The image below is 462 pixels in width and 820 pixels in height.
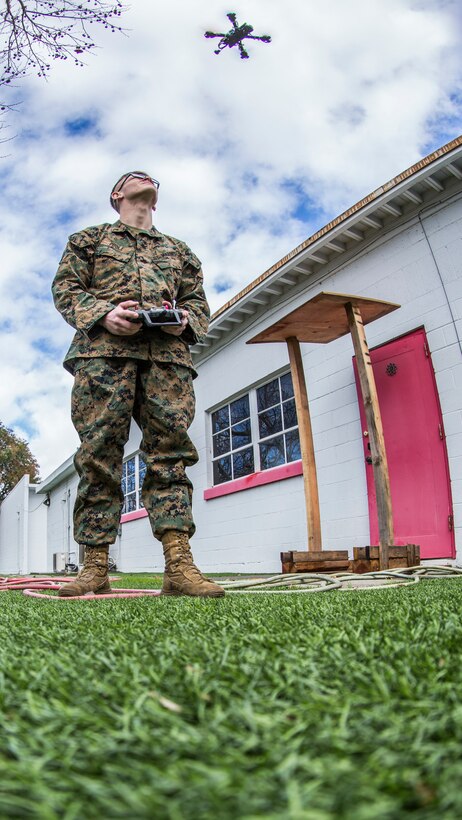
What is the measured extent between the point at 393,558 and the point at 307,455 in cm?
141

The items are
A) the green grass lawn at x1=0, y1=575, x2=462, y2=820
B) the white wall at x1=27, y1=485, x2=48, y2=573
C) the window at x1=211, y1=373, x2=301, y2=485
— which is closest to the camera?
the green grass lawn at x1=0, y1=575, x2=462, y2=820

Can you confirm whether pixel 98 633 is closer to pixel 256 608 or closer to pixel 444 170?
pixel 256 608

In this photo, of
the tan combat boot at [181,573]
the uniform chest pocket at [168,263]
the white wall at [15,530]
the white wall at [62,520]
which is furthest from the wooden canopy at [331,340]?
the white wall at [15,530]

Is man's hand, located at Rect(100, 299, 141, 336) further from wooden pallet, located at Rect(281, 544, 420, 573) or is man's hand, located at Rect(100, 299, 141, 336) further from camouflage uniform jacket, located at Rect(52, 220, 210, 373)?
wooden pallet, located at Rect(281, 544, 420, 573)

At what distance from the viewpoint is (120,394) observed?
2.63m

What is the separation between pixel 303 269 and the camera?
652cm

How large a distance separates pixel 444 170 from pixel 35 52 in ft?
10.9

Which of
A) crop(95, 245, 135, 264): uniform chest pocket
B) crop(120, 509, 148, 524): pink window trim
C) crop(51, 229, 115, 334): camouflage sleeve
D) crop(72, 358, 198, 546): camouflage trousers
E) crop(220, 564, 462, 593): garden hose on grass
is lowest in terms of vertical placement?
crop(220, 564, 462, 593): garden hose on grass

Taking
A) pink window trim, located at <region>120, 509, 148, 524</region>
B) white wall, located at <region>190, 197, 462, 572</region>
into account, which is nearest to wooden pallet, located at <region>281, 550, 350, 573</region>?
white wall, located at <region>190, 197, 462, 572</region>

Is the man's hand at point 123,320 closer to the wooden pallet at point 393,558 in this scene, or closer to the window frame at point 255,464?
the wooden pallet at point 393,558

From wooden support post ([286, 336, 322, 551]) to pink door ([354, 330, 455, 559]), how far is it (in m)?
0.52

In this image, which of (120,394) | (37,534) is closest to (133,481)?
(120,394)

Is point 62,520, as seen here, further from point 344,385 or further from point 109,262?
point 109,262

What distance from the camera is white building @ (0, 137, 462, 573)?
4859 millimetres
